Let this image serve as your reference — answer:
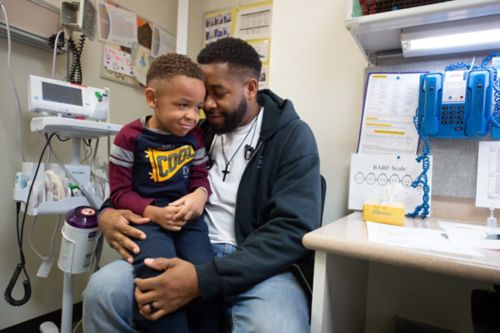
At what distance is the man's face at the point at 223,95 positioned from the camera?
1.05 metres

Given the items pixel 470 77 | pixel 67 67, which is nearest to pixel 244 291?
pixel 470 77

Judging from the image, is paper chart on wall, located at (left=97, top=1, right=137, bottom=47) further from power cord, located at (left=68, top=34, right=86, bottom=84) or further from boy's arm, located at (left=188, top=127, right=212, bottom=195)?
boy's arm, located at (left=188, top=127, right=212, bottom=195)

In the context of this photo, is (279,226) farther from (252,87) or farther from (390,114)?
(390,114)

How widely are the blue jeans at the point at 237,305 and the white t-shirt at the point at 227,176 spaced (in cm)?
23

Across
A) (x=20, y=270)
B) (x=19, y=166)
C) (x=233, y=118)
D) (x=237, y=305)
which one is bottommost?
(x=20, y=270)

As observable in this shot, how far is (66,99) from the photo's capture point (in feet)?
4.35

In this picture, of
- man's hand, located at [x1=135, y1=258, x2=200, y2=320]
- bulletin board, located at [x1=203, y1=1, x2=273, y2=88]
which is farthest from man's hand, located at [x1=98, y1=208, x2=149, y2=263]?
bulletin board, located at [x1=203, y1=1, x2=273, y2=88]

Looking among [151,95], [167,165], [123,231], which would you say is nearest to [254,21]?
[151,95]

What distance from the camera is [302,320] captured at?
0.75 meters

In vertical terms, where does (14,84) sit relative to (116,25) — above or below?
below

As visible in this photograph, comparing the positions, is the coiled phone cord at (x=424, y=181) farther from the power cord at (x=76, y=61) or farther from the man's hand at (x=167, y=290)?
the power cord at (x=76, y=61)

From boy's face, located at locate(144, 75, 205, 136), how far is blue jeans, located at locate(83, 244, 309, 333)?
0.43m

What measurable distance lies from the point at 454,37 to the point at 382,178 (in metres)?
0.53

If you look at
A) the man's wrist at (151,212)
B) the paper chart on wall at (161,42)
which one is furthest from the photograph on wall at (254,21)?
the man's wrist at (151,212)
